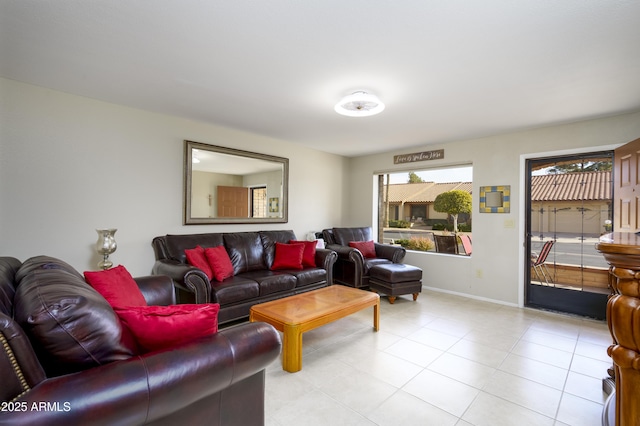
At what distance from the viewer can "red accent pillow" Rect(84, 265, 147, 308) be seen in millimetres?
1738

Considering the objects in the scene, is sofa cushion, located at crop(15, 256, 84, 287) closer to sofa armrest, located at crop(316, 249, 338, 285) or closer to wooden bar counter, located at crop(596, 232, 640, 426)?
wooden bar counter, located at crop(596, 232, 640, 426)

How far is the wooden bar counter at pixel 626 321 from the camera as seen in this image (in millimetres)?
988

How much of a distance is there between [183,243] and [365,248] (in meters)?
2.71

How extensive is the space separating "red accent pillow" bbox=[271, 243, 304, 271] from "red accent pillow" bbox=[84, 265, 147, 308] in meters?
2.06

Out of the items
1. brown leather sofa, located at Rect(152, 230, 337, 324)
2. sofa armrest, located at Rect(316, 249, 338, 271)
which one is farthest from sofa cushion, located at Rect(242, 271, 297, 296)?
sofa armrest, located at Rect(316, 249, 338, 271)

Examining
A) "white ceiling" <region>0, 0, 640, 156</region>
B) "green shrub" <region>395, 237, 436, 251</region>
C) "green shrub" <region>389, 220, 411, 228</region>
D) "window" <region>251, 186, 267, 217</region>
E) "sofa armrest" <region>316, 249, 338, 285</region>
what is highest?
"white ceiling" <region>0, 0, 640, 156</region>

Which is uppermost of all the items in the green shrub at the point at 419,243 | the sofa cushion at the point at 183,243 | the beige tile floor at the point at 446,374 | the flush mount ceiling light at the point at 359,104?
the flush mount ceiling light at the point at 359,104

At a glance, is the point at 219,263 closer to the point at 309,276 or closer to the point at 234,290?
the point at 234,290

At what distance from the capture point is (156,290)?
7.61 ft

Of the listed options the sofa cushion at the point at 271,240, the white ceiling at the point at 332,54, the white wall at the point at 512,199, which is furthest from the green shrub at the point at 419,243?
the white ceiling at the point at 332,54

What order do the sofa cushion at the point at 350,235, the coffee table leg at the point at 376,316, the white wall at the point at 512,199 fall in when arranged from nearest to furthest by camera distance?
the coffee table leg at the point at 376,316 → the white wall at the point at 512,199 → the sofa cushion at the point at 350,235

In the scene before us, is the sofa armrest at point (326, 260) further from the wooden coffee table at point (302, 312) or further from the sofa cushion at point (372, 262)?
the wooden coffee table at point (302, 312)

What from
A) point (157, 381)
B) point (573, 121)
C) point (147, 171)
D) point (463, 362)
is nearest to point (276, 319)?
point (157, 381)

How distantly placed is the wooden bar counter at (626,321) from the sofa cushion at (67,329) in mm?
1763
